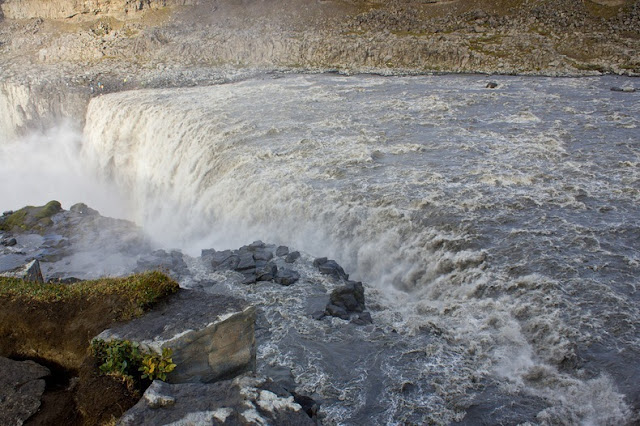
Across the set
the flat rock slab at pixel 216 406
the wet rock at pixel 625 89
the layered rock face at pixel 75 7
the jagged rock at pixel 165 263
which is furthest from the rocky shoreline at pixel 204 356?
the layered rock face at pixel 75 7

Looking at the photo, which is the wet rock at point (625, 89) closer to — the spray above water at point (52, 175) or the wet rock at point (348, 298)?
the wet rock at point (348, 298)

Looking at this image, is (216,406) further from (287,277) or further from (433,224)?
(433,224)

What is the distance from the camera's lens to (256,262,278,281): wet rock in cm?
1620

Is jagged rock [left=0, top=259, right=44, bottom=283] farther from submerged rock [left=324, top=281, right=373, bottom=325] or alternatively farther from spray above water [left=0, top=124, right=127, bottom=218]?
spray above water [left=0, top=124, right=127, bottom=218]

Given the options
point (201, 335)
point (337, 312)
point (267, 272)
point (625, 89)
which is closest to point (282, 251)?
point (267, 272)

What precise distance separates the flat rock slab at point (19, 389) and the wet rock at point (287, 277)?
7768 millimetres

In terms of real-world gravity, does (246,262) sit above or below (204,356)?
below

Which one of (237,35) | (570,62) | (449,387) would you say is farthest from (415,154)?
(237,35)

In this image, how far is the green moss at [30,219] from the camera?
24.8m

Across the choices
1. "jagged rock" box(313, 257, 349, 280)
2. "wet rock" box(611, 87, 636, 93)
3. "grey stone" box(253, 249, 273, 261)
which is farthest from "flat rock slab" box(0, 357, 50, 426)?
"wet rock" box(611, 87, 636, 93)

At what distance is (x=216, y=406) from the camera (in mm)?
7539

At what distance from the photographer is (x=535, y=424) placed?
9.64 m

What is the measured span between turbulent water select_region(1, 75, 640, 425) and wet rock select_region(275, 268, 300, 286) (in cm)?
48

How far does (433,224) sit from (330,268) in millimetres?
3831
